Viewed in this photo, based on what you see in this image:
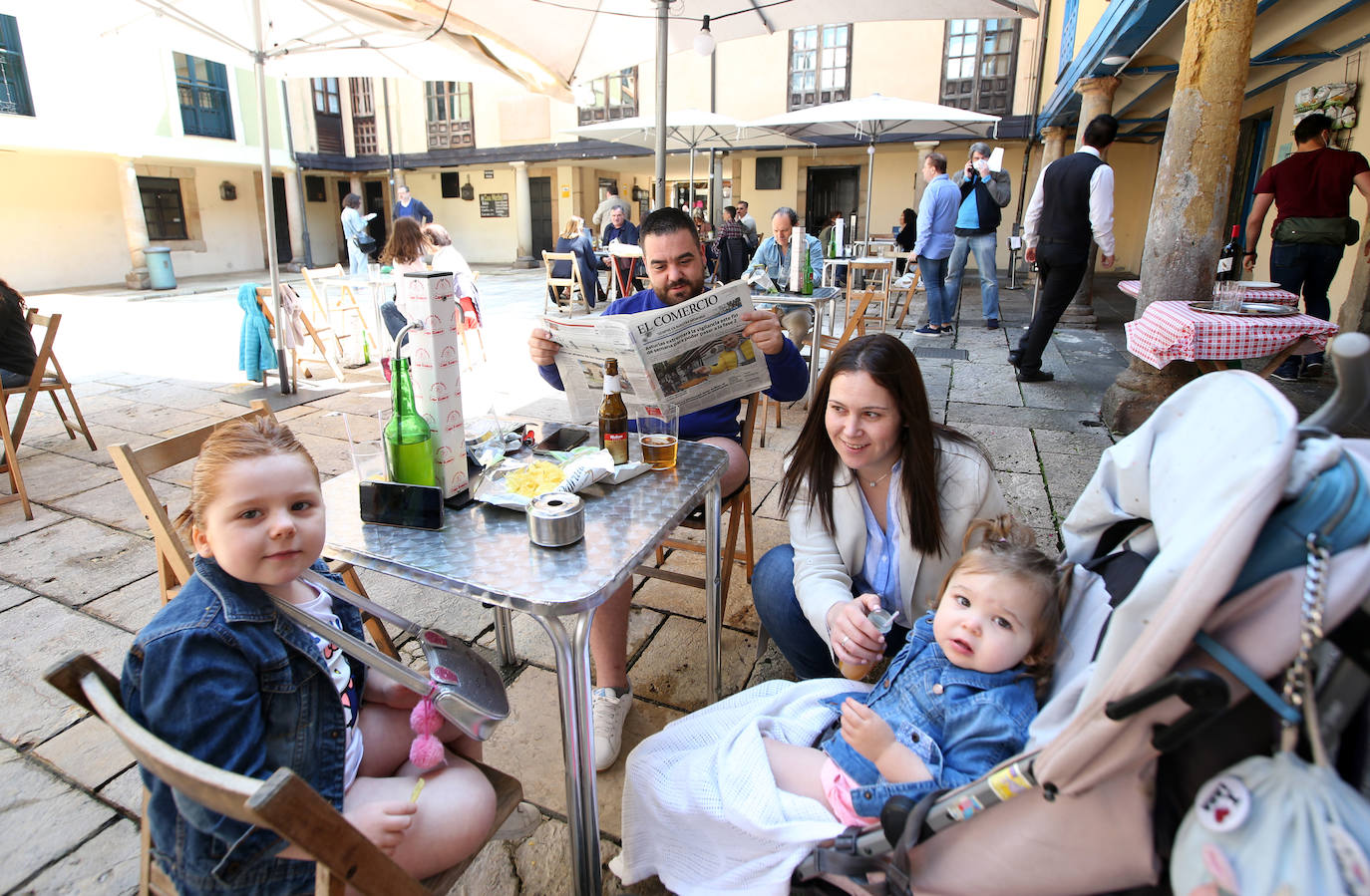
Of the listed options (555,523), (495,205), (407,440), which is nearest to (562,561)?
(555,523)

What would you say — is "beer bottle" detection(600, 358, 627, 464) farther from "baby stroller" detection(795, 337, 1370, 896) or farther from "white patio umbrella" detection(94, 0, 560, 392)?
"white patio umbrella" detection(94, 0, 560, 392)

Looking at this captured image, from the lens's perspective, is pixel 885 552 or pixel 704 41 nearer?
pixel 885 552

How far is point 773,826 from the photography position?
1116 mm

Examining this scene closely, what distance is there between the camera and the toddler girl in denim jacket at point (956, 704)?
3.67ft

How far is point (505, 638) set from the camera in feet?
7.22

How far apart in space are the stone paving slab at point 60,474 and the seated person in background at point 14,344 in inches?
18.6

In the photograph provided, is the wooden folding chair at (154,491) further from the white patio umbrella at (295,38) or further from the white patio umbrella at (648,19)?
the white patio umbrella at (295,38)

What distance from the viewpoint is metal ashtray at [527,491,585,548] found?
1279mm

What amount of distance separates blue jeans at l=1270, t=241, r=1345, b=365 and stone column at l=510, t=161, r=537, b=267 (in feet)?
52.1

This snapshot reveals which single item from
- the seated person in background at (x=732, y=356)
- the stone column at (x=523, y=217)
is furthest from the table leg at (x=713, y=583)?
the stone column at (x=523, y=217)

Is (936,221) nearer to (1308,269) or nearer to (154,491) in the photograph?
(1308,269)

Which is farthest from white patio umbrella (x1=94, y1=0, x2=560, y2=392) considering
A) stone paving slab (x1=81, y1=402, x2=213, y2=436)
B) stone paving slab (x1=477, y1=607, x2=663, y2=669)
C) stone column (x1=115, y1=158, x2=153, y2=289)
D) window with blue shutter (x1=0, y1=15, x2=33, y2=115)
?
stone column (x1=115, y1=158, x2=153, y2=289)

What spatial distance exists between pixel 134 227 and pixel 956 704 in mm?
16644

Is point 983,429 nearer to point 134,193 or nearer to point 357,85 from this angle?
point 134,193
